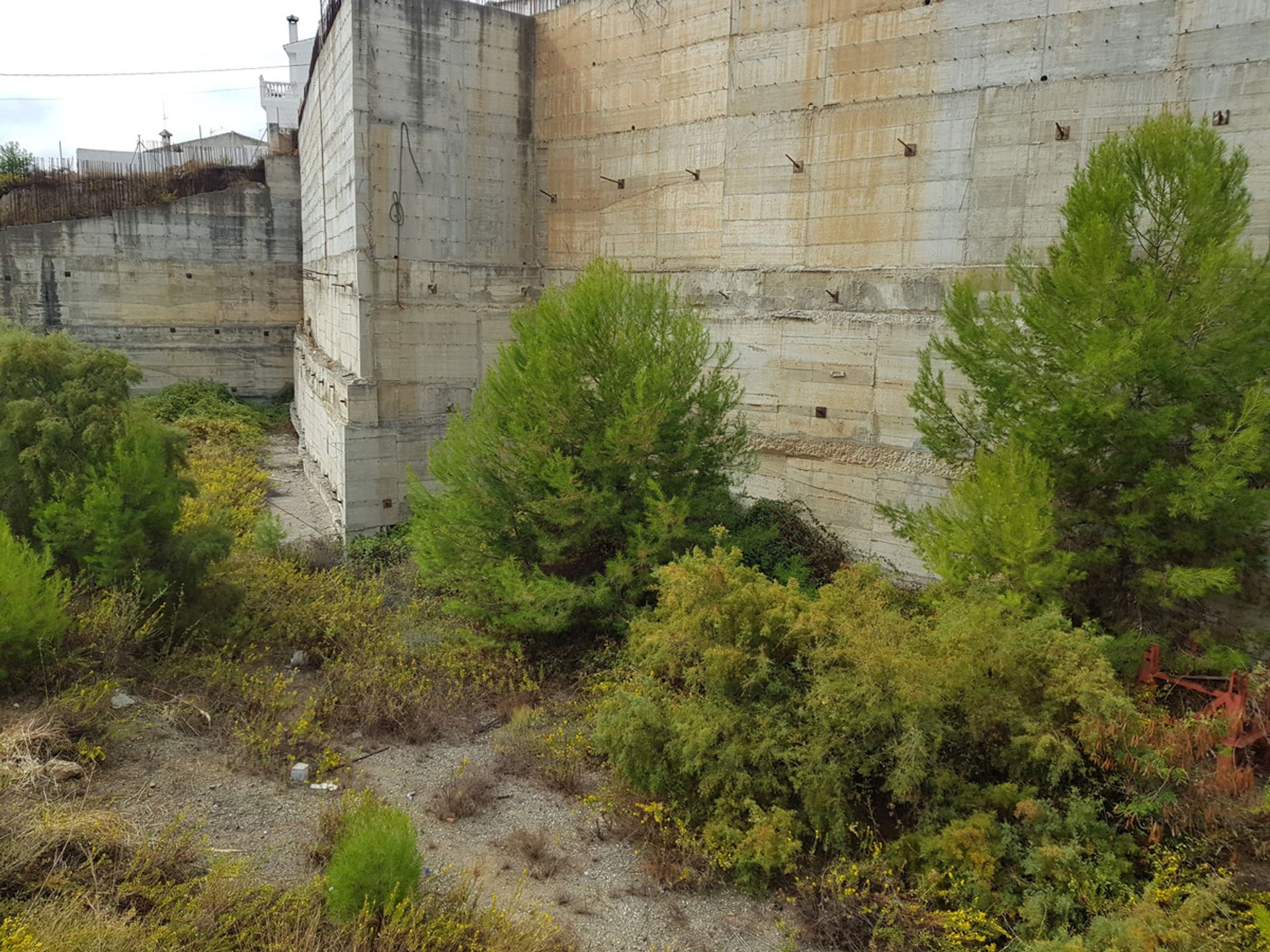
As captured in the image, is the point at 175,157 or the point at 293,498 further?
the point at 175,157

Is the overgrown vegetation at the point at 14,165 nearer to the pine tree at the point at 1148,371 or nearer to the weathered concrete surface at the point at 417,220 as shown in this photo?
the weathered concrete surface at the point at 417,220

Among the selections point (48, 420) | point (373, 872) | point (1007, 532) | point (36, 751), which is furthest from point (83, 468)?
point (1007, 532)

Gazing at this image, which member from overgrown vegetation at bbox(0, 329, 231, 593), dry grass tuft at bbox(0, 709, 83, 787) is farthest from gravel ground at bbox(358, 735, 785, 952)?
overgrown vegetation at bbox(0, 329, 231, 593)

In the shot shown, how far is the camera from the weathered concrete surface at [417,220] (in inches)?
537

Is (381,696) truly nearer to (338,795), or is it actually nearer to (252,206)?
(338,795)

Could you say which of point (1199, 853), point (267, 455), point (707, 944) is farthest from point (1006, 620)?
point (267, 455)

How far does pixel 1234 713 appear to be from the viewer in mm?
7043

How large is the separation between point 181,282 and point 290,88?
54.1 ft

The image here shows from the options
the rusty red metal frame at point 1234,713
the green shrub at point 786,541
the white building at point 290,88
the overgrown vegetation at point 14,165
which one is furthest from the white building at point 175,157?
the rusty red metal frame at point 1234,713

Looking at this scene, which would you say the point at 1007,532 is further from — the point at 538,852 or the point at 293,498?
the point at 293,498

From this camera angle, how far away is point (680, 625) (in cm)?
775

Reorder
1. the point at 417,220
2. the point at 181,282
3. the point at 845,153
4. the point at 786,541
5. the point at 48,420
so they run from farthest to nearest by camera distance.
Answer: the point at 181,282 → the point at 417,220 → the point at 786,541 → the point at 845,153 → the point at 48,420

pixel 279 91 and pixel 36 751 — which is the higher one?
pixel 279 91

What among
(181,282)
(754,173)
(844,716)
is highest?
(754,173)
